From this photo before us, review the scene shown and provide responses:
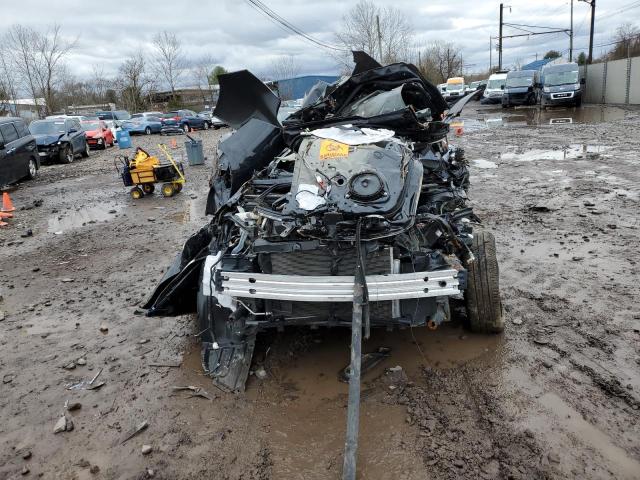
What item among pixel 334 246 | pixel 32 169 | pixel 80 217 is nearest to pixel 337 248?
pixel 334 246

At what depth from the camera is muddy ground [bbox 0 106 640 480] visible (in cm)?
252

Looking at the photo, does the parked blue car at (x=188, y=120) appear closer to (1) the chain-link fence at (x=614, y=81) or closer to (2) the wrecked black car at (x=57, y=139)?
(2) the wrecked black car at (x=57, y=139)

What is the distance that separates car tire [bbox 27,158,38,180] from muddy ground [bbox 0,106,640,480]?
778 centimetres

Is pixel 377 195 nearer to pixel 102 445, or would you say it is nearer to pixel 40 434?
pixel 102 445

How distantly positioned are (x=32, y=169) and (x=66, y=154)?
3217 mm

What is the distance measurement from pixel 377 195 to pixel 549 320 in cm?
188

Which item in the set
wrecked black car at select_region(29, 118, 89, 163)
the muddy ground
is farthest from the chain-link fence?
wrecked black car at select_region(29, 118, 89, 163)

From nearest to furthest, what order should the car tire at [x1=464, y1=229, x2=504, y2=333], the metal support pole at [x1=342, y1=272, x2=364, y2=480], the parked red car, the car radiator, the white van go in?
the metal support pole at [x1=342, y1=272, x2=364, y2=480] < the car radiator < the car tire at [x1=464, y1=229, x2=504, y2=333] < the parked red car < the white van

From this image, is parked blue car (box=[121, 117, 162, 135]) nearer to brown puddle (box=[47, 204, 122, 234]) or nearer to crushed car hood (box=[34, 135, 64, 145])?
crushed car hood (box=[34, 135, 64, 145])

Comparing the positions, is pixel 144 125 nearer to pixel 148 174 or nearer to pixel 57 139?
pixel 57 139

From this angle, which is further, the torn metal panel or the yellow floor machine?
the yellow floor machine

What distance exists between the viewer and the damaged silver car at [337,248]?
9.23 feet

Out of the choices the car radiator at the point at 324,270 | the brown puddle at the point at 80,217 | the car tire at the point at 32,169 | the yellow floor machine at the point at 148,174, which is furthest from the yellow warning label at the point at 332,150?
the car tire at the point at 32,169

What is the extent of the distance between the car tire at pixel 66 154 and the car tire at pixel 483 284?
15.6m
